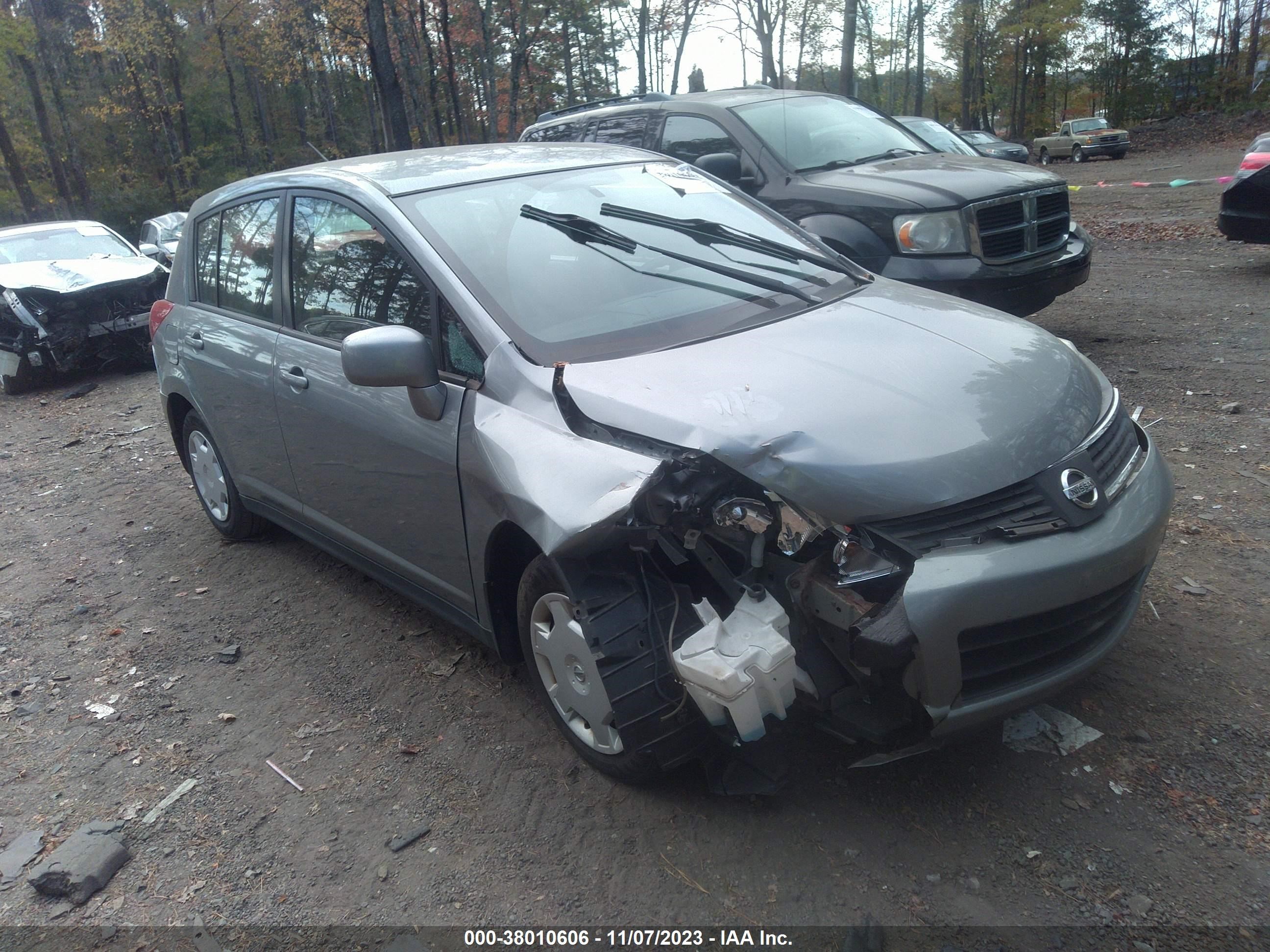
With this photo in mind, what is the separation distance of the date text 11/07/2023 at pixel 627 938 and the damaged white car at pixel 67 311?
32.7 feet

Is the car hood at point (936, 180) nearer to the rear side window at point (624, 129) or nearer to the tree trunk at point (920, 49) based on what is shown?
the rear side window at point (624, 129)

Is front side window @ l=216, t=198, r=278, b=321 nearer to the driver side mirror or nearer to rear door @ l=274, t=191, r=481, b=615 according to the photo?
rear door @ l=274, t=191, r=481, b=615

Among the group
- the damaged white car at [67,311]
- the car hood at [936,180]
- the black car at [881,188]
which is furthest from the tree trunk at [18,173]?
the car hood at [936,180]

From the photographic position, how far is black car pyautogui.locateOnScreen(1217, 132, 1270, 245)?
852 centimetres

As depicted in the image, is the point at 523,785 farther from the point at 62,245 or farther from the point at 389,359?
the point at 62,245

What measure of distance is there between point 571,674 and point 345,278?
74.0 inches

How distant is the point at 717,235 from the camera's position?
151 inches

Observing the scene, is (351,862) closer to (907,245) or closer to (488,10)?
(907,245)

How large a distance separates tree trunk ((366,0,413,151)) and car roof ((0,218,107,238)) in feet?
17.4

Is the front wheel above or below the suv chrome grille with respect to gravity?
below

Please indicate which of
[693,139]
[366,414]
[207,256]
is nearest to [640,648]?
[366,414]

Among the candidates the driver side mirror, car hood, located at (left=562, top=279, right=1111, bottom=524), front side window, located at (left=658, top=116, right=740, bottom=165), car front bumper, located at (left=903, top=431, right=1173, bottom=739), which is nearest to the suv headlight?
the driver side mirror

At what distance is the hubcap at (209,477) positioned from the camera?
5.17 m

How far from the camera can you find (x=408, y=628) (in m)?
4.24
